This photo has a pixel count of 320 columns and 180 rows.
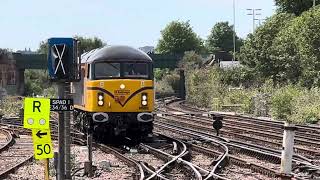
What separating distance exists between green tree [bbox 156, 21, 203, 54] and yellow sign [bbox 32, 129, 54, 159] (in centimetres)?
10918

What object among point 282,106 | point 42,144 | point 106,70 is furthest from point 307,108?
point 42,144

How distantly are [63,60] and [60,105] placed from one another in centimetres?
62

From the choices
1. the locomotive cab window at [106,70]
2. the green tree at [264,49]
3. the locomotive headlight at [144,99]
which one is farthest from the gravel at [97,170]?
the green tree at [264,49]

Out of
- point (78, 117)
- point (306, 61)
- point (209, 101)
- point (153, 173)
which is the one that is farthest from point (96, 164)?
point (209, 101)

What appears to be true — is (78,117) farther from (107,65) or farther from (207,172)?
(207,172)

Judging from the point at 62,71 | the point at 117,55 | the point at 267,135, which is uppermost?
the point at 117,55

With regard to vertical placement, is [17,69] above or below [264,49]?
below

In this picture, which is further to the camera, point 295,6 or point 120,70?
point 295,6

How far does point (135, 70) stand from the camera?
18797 millimetres

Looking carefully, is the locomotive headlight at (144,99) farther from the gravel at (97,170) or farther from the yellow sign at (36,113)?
the yellow sign at (36,113)

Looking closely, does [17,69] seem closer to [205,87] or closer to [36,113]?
[205,87]

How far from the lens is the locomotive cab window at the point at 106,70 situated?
733 inches

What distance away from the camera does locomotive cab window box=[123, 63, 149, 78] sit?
18.7m

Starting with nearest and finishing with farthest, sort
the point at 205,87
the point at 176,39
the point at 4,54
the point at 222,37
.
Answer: the point at 205,87
the point at 4,54
the point at 176,39
the point at 222,37
